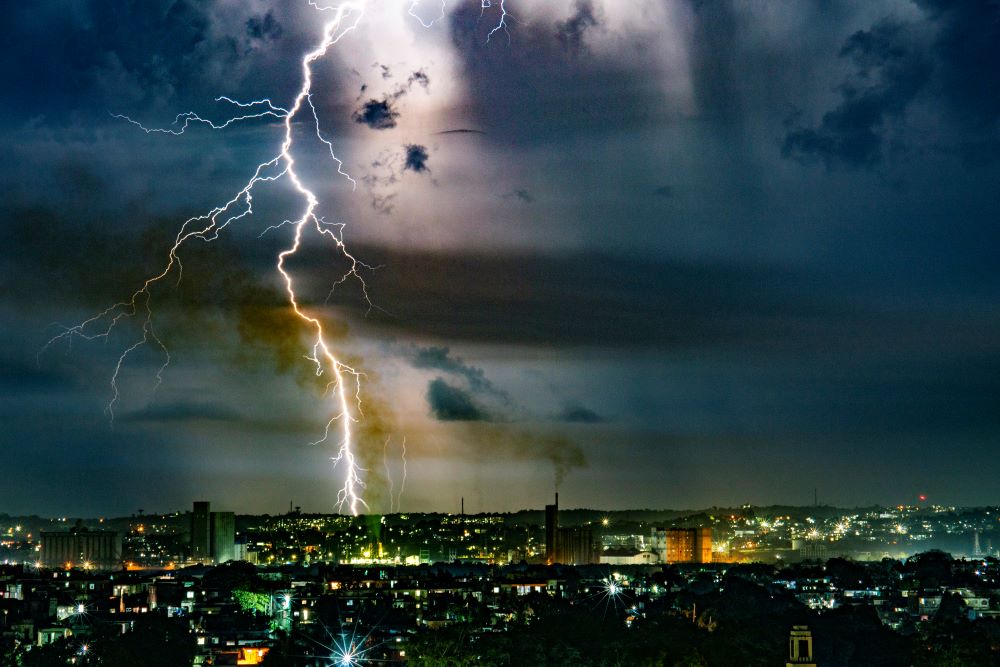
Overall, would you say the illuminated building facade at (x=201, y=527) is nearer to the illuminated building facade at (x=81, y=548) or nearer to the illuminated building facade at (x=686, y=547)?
the illuminated building facade at (x=81, y=548)

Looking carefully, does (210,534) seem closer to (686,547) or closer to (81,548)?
(81,548)

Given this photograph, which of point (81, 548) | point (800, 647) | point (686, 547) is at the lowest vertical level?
point (800, 647)

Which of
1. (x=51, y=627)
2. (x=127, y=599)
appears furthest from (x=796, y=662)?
(x=127, y=599)

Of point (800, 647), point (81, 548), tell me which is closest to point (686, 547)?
point (81, 548)

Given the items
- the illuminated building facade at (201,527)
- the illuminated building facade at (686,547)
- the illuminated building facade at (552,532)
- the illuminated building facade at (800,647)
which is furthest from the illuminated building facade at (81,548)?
the illuminated building facade at (800,647)

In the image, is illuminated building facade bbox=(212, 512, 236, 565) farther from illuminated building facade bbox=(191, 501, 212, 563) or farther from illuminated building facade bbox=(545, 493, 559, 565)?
illuminated building facade bbox=(545, 493, 559, 565)

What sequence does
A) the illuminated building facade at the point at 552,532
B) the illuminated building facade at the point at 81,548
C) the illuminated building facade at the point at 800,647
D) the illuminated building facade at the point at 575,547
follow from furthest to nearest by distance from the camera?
the illuminated building facade at the point at 81,548 < the illuminated building facade at the point at 575,547 < the illuminated building facade at the point at 552,532 < the illuminated building facade at the point at 800,647

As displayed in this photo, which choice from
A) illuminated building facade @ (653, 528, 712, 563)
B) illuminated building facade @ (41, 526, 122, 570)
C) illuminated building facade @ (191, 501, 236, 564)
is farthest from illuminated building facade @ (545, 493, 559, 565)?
illuminated building facade @ (41, 526, 122, 570)

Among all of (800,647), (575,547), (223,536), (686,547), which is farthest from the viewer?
(686,547)

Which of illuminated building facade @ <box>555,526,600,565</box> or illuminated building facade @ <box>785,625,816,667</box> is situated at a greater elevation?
illuminated building facade @ <box>555,526,600,565</box>
